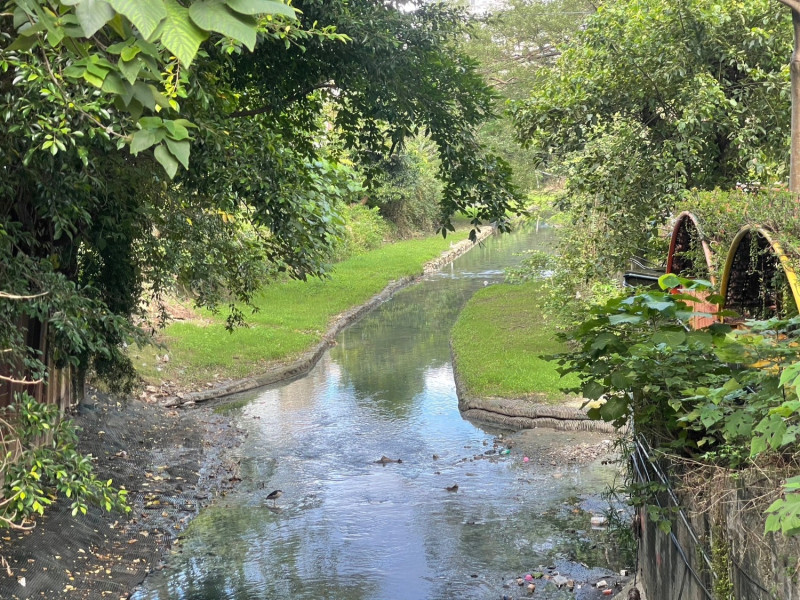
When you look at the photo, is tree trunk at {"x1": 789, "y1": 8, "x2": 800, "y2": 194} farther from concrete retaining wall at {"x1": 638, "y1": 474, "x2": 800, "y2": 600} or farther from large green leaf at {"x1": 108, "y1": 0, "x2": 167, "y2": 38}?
large green leaf at {"x1": 108, "y1": 0, "x2": 167, "y2": 38}

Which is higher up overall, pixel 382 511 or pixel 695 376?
pixel 695 376

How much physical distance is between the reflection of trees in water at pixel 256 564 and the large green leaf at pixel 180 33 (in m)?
6.76

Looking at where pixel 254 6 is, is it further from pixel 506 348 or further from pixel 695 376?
pixel 506 348

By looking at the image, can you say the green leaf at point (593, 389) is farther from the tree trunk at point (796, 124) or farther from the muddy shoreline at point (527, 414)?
the muddy shoreline at point (527, 414)

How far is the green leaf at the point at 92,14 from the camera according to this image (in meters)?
1.80

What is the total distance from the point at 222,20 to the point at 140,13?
0.17m

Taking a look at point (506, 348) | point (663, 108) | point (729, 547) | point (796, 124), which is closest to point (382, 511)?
point (796, 124)

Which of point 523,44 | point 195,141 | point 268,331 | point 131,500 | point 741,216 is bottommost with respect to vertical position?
point 131,500

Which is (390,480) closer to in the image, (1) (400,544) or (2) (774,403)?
(1) (400,544)

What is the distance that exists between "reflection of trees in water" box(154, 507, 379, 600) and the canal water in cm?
2

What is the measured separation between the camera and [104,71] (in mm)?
2680

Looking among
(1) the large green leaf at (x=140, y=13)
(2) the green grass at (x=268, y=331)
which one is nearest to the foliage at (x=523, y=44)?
(2) the green grass at (x=268, y=331)

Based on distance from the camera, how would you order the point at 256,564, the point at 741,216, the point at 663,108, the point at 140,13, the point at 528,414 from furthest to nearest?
1. the point at 528,414
2. the point at 663,108
3. the point at 256,564
4. the point at 741,216
5. the point at 140,13

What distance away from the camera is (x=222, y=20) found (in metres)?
1.81
